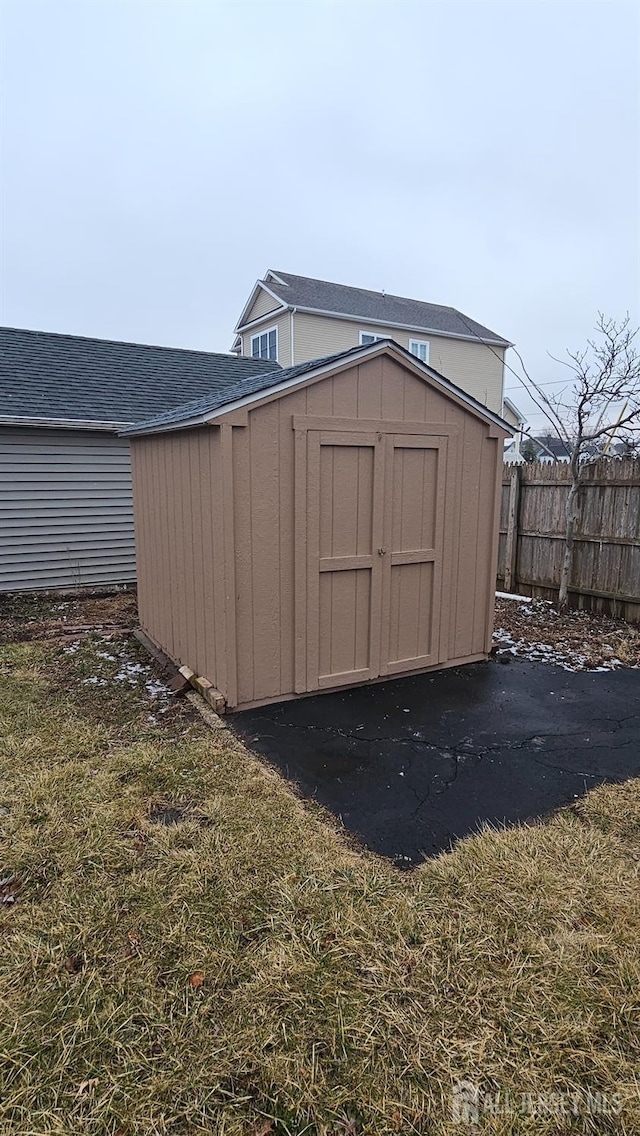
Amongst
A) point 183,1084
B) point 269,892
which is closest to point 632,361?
point 269,892

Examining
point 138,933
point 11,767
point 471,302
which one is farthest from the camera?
point 471,302

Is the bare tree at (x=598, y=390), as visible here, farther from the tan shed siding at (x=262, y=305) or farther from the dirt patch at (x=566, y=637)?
the tan shed siding at (x=262, y=305)

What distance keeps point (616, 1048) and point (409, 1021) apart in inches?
23.3

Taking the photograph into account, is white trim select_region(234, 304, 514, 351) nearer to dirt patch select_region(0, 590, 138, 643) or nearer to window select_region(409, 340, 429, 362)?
window select_region(409, 340, 429, 362)

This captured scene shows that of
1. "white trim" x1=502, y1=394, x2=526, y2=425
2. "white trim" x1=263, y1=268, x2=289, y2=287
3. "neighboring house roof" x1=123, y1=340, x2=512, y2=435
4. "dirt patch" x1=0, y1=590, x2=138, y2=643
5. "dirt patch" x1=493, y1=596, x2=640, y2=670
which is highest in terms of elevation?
"white trim" x1=263, y1=268, x2=289, y2=287

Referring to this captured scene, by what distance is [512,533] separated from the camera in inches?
314

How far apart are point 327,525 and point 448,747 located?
172cm

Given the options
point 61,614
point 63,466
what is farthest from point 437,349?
point 61,614

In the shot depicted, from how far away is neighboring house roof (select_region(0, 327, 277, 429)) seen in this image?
26.3 feet

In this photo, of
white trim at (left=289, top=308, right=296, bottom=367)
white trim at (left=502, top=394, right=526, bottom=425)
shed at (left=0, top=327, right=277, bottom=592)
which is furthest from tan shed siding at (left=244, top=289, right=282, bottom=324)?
shed at (left=0, top=327, right=277, bottom=592)

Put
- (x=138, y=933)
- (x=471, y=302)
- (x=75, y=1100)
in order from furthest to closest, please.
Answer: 1. (x=471, y=302)
2. (x=138, y=933)
3. (x=75, y=1100)

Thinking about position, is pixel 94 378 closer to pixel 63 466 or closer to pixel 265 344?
pixel 63 466

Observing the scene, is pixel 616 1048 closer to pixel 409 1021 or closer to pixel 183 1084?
pixel 409 1021

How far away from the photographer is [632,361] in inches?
319
